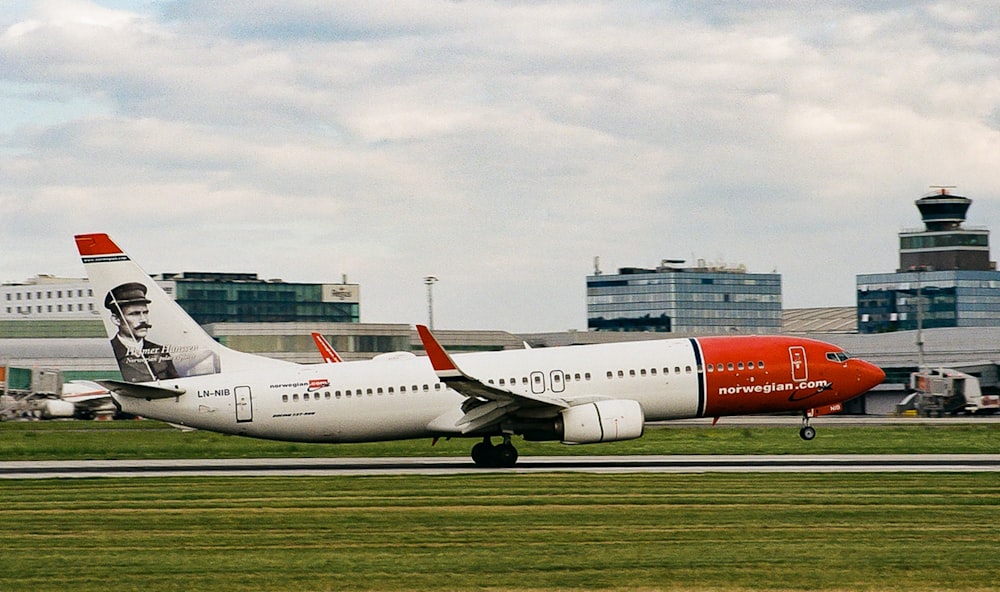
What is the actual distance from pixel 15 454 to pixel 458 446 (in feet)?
54.3

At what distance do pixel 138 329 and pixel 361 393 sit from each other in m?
7.66

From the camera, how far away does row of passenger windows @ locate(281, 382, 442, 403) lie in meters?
42.2

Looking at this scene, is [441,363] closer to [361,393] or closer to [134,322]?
[361,393]

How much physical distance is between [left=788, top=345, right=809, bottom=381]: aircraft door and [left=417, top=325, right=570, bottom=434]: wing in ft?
26.0

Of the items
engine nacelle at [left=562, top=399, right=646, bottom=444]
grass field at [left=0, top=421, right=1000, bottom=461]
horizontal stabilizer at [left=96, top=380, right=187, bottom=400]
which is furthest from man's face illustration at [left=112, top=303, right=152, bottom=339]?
engine nacelle at [left=562, top=399, right=646, bottom=444]

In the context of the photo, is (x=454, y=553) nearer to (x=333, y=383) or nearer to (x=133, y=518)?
(x=133, y=518)

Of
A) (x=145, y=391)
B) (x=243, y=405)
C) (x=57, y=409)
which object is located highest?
(x=145, y=391)

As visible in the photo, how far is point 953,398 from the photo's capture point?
9700 centimetres

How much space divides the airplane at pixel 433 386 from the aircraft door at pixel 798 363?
0.03m

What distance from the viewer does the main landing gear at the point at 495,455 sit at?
4138 cm

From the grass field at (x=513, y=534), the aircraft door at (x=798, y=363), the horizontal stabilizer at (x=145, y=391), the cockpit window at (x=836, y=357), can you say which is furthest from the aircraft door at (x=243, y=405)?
the cockpit window at (x=836, y=357)

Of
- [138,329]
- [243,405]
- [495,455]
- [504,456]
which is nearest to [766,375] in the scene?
[504,456]

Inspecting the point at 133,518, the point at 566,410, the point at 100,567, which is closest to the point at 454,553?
the point at 100,567

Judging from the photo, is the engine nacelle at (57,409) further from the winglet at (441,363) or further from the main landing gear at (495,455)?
the winglet at (441,363)
